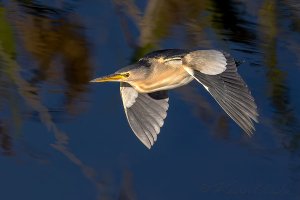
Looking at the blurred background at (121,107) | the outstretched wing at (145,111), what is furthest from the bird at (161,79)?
the blurred background at (121,107)

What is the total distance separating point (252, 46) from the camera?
609 cm

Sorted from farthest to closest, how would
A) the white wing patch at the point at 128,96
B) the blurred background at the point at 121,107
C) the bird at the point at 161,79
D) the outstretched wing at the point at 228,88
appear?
the blurred background at the point at 121,107 < the white wing patch at the point at 128,96 < the bird at the point at 161,79 < the outstretched wing at the point at 228,88

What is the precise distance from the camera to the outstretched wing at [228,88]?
4.28 metres

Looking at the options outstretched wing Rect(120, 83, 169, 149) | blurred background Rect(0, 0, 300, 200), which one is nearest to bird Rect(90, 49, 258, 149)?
outstretched wing Rect(120, 83, 169, 149)

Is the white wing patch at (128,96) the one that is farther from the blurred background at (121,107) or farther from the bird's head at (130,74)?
the blurred background at (121,107)

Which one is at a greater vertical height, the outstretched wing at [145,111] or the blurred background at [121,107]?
the outstretched wing at [145,111]

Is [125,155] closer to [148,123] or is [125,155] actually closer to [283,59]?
[148,123]

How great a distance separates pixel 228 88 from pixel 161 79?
1.42 feet

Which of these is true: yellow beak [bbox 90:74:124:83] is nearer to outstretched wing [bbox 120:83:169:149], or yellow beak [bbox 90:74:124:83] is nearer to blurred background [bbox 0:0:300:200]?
outstretched wing [bbox 120:83:169:149]

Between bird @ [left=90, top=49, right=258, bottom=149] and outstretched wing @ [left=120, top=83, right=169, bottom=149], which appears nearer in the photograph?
bird @ [left=90, top=49, right=258, bottom=149]

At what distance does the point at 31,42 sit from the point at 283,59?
3.89ft

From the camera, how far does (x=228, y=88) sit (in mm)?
4387

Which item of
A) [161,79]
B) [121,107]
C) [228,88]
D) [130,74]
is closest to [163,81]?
[161,79]

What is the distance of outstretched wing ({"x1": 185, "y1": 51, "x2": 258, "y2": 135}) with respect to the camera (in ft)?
14.0
